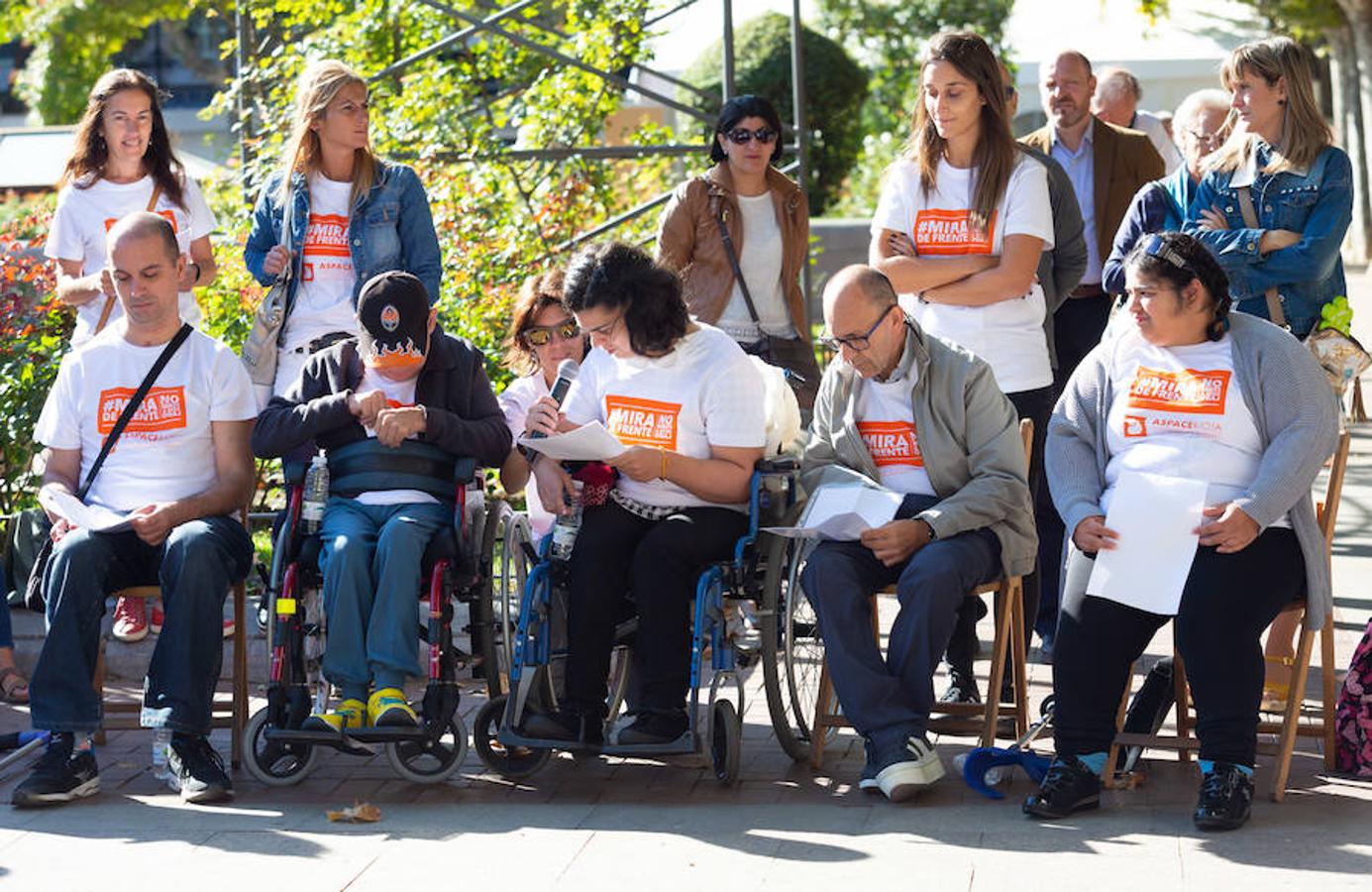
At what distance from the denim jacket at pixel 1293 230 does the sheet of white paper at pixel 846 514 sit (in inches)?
54.5

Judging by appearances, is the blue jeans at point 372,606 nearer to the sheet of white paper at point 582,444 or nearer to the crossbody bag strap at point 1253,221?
the sheet of white paper at point 582,444

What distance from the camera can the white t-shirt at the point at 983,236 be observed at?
21.2 feet

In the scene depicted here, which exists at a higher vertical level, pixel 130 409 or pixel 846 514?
pixel 130 409

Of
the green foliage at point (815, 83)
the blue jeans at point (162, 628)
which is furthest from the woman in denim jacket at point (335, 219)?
the green foliage at point (815, 83)

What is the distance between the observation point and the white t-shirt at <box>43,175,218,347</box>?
7062 mm

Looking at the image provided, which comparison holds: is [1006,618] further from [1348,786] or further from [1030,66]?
[1030,66]

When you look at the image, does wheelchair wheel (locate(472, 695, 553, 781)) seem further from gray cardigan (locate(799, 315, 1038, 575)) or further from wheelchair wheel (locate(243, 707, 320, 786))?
gray cardigan (locate(799, 315, 1038, 575))

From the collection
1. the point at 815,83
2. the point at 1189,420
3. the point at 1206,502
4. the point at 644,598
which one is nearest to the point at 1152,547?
the point at 1206,502

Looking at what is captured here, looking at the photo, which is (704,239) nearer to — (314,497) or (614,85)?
(314,497)

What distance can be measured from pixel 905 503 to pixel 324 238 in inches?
86.8

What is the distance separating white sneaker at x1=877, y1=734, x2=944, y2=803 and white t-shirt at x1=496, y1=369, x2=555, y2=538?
158cm

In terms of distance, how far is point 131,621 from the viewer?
7324 mm

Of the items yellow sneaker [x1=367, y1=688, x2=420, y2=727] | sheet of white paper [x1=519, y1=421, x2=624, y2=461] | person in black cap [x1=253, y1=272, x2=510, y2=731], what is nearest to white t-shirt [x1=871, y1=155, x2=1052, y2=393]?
sheet of white paper [x1=519, y1=421, x2=624, y2=461]

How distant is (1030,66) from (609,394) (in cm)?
3058
